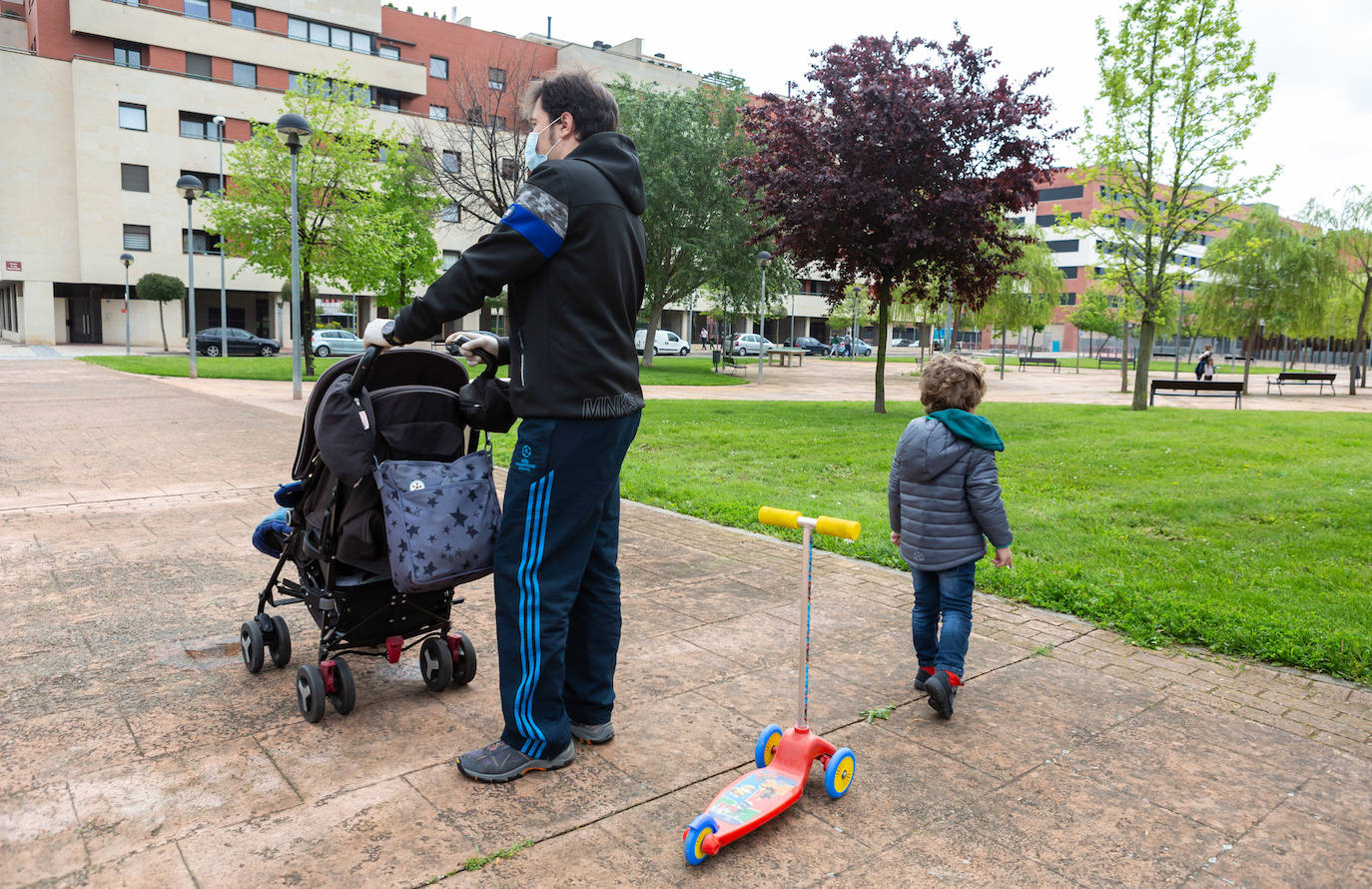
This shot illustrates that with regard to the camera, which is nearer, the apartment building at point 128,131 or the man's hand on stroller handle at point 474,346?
the man's hand on stroller handle at point 474,346

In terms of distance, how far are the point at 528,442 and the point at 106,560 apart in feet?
13.9

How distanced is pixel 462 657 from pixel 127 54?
55007 millimetres

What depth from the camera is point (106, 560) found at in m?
5.80

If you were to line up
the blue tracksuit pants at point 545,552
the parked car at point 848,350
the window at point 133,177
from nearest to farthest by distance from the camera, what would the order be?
1. the blue tracksuit pants at point 545,552
2. the window at point 133,177
3. the parked car at point 848,350

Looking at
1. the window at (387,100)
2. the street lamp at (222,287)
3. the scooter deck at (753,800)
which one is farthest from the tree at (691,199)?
the scooter deck at (753,800)

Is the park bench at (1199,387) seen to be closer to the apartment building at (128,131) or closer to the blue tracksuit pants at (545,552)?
the blue tracksuit pants at (545,552)

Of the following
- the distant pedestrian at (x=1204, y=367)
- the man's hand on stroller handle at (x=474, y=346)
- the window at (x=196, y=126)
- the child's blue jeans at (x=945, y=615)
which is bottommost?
the child's blue jeans at (x=945, y=615)

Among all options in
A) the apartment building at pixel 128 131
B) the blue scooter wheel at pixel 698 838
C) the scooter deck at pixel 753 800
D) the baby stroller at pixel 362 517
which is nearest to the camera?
the blue scooter wheel at pixel 698 838

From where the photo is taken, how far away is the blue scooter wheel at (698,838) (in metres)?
2.57

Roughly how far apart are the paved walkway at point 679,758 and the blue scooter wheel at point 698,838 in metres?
0.06

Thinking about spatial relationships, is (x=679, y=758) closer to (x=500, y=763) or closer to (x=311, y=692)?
(x=500, y=763)

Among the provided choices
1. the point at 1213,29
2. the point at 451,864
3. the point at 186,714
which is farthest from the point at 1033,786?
the point at 1213,29

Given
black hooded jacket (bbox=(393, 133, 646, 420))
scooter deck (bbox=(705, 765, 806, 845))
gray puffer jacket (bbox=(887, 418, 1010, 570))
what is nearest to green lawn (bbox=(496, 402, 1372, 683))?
gray puffer jacket (bbox=(887, 418, 1010, 570))

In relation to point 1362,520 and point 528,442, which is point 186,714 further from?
point 1362,520
